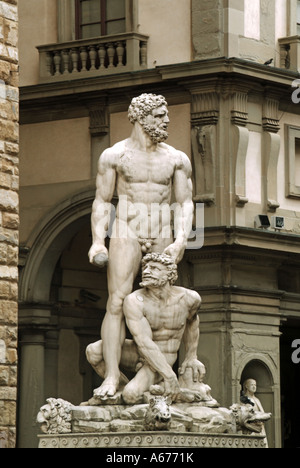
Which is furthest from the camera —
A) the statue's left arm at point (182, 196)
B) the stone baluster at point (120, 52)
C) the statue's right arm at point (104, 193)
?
the stone baluster at point (120, 52)

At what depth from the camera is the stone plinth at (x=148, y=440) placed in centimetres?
1900

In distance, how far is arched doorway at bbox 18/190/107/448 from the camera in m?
32.7

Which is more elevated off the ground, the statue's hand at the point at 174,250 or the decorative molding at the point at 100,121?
the decorative molding at the point at 100,121

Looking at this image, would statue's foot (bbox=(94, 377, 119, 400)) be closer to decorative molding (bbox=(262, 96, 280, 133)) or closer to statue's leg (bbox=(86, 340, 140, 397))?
statue's leg (bbox=(86, 340, 140, 397))

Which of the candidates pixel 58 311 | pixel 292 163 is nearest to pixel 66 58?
pixel 292 163

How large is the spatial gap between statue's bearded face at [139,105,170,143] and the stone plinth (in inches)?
120

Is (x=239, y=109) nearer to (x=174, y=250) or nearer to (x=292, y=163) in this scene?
(x=292, y=163)

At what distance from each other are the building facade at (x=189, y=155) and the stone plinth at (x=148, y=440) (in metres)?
10.7

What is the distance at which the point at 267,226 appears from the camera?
31562 millimetres

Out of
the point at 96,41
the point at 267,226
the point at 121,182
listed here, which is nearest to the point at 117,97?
the point at 96,41

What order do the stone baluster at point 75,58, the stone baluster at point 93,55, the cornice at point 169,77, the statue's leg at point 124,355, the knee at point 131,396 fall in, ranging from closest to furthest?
the knee at point 131,396 < the statue's leg at point 124,355 < the cornice at point 169,77 < the stone baluster at point 93,55 < the stone baluster at point 75,58

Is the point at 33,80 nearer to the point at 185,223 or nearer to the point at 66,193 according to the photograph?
the point at 66,193

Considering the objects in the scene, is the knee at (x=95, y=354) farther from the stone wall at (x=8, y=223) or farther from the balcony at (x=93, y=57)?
the balcony at (x=93, y=57)

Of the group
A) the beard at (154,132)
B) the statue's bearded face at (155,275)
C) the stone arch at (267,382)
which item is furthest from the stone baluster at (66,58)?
the statue's bearded face at (155,275)
